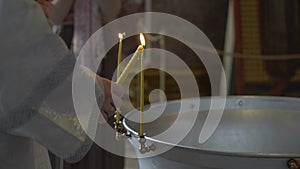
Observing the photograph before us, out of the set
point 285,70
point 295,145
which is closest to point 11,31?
point 295,145

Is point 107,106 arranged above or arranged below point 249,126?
above

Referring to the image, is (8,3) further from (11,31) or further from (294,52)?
(294,52)

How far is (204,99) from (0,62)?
1.30 feet

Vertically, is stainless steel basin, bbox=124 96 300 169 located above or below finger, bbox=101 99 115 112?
below

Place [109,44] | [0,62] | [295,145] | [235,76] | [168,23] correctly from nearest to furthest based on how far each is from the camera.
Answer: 1. [0,62]
2. [295,145]
3. [109,44]
4. [235,76]
5. [168,23]

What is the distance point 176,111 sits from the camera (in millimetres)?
803

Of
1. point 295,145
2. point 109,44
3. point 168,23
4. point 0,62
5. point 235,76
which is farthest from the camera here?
point 168,23

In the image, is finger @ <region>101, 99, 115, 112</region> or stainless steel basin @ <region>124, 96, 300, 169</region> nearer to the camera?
finger @ <region>101, 99, 115, 112</region>

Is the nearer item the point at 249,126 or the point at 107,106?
the point at 107,106

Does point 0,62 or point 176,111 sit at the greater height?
point 0,62

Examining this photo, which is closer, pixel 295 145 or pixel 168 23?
pixel 295 145

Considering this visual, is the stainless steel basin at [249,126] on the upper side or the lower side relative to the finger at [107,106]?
lower

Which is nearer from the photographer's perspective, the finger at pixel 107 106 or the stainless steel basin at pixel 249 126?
the finger at pixel 107 106

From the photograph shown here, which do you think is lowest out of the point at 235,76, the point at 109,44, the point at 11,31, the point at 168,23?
the point at 235,76
